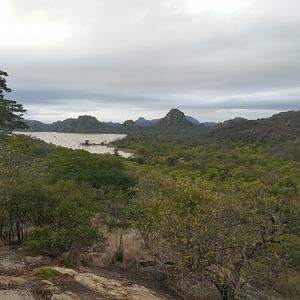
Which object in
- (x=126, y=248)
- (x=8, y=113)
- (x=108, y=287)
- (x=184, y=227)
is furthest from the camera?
(x=8, y=113)

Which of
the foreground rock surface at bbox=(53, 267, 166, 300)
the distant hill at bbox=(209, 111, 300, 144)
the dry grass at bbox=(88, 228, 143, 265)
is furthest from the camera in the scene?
the distant hill at bbox=(209, 111, 300, 144)

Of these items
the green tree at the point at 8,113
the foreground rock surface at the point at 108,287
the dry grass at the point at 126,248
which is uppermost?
the green tree at the point at 8,113

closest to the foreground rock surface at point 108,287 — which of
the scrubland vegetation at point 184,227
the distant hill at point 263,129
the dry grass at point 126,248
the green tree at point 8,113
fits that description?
the scrubland vegetation at point 184,227

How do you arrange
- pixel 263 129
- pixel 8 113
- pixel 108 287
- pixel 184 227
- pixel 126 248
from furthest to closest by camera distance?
1. pixel 263 129
2. pixel 8 113
3. pixel 126 248
4. pixel 184 227
5. pixel 108 287

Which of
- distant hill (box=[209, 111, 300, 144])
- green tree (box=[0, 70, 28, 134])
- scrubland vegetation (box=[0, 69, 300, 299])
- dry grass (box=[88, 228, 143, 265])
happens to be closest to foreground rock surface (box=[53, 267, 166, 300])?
scrubland vegetation (box=[0, 69, 300, 299])

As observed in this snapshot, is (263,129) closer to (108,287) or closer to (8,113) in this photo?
(8,113)

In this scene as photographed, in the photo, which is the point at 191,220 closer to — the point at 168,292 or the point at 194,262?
the point at 194,262

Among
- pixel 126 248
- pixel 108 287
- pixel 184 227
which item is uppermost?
pixel 184 227

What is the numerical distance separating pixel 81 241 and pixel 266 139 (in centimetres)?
10446

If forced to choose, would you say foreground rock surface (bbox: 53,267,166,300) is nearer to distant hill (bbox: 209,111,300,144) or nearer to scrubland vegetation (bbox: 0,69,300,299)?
scrubland vegetation (bbox: 0,69,300,299)

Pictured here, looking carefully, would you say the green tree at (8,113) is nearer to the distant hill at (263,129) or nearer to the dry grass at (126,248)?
the dry grass at (126,248)

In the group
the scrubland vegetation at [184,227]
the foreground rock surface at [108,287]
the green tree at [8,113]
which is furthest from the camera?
the green tree at [8,113]

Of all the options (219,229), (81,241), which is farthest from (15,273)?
(219,229)

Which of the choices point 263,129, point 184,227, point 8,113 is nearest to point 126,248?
point 184,227
